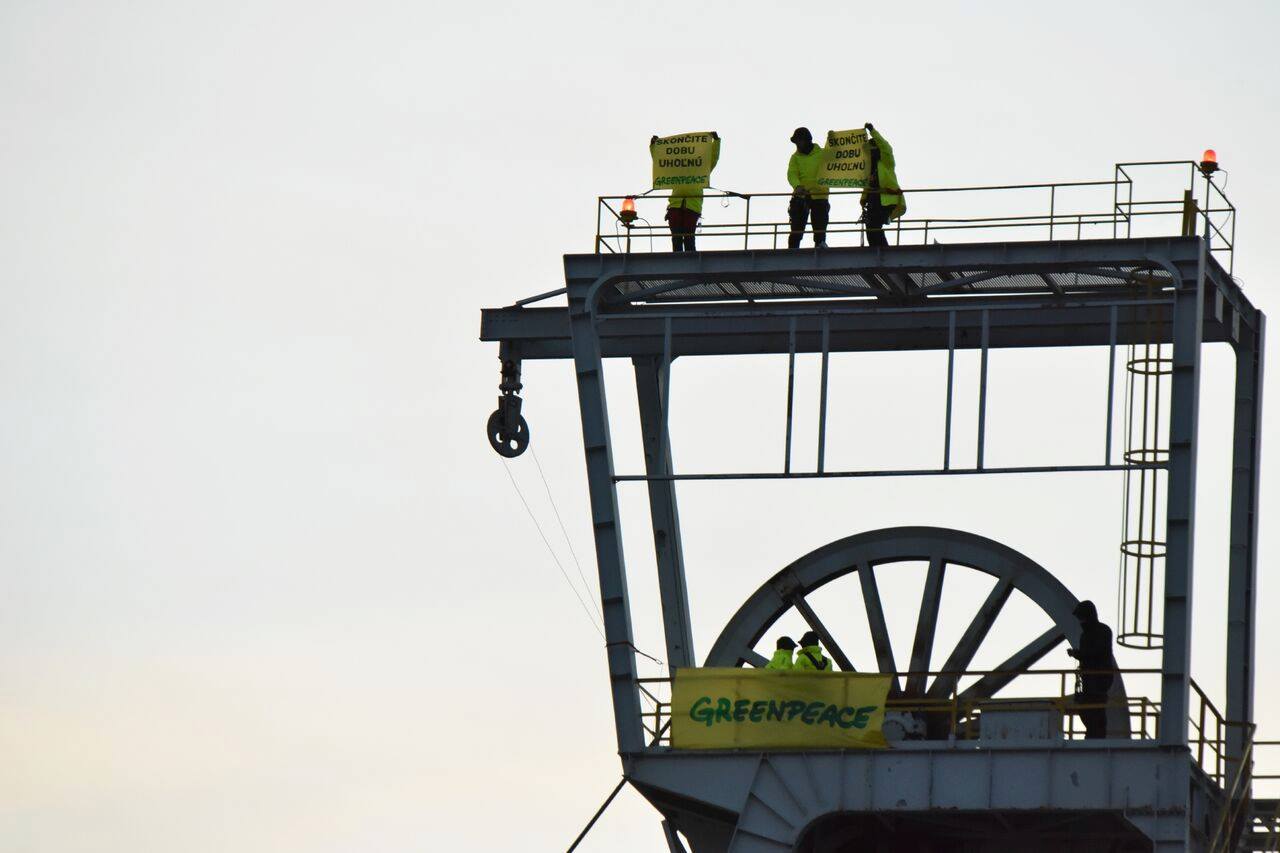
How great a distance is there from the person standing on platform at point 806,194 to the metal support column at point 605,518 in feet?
8.74

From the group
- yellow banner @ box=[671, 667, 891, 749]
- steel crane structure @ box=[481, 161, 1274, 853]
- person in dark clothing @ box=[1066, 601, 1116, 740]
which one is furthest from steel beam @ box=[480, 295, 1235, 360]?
yellow banner @ box=[671, 667, 891, 749]

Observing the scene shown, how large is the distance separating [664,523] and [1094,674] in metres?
8.81

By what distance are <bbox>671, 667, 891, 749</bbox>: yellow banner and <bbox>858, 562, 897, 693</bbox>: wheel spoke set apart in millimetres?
4081

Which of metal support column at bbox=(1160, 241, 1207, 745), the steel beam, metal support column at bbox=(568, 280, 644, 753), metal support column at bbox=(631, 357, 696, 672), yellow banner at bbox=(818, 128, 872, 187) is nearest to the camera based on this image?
metal support column at bbox=(1160, 241, 1207, 745)

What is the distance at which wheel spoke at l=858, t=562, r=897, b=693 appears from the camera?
118 ft

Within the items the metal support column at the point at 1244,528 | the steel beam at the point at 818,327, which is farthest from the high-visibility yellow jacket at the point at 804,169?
the metal support column at the point at 1244,528

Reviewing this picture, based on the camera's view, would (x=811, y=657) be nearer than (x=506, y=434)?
Yes

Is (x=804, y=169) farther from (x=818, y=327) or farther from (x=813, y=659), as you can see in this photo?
(x=813, y=659)

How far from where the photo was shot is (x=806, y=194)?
34062 mm

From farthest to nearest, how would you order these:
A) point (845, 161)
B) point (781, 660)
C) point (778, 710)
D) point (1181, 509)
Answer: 1. point (845, 161)
2. point (781, 660)
3. point (778, 710)
4. point (1181, 509)

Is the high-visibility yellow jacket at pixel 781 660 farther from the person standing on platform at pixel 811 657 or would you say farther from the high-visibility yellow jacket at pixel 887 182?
the high-visibility yellow jacket at pixel 887 182

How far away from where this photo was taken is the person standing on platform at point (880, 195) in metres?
33.7

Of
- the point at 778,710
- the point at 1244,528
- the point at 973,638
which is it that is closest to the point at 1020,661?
the point at 973,638

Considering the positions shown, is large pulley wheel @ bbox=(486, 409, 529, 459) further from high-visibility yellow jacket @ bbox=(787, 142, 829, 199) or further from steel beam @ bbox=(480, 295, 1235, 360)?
high-visibility yellow jacket @ bbox=(787, 142, 829, 199)
